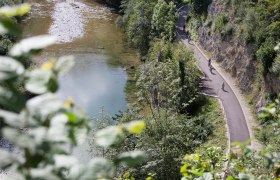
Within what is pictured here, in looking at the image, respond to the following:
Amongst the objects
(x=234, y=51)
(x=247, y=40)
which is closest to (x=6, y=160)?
(x=247, y=40)

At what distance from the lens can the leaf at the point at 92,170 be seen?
1525 mm

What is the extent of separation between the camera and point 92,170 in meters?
1.55

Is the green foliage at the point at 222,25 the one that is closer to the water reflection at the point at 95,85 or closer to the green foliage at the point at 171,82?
the green foliage at the point at 171,82

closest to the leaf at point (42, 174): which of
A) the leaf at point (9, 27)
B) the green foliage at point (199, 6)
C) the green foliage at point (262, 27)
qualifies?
the leaf at point (9, 27)

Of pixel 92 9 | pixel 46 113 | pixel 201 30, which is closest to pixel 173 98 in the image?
pixel 201 30

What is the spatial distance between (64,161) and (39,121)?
0.59 feet

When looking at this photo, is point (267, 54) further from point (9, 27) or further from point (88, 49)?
point (9, 27)

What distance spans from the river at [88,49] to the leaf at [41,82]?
77.8 ft

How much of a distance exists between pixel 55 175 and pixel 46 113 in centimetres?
22

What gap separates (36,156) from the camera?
1428mm

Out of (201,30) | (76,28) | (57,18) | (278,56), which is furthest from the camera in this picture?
(57,18)

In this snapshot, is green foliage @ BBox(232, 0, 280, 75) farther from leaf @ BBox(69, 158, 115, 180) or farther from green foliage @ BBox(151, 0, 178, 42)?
leaf @ BBox(69, 158, 115, 180)

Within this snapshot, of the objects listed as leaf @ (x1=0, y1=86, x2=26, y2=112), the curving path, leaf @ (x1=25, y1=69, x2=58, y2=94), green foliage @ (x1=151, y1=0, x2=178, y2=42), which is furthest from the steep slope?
leaf @ (x1=0, y1=86, x2=26, y2=112)

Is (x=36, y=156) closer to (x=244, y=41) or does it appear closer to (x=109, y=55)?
(x=244, y=41)
